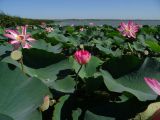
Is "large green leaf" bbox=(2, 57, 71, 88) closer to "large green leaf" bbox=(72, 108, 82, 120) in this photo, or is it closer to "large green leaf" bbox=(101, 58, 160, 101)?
"large green leaf" bbox=(101, 58, 160, 101)

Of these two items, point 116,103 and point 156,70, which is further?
point 156,70

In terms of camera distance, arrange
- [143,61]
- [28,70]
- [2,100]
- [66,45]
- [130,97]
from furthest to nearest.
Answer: [66,45] → [28,70] → [143,61] → [130,97] → [2,100]

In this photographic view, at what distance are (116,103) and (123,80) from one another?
0.31 m

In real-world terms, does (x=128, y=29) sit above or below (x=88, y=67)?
below

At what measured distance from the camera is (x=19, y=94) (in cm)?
114

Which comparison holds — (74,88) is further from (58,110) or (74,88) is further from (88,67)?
(88,67)

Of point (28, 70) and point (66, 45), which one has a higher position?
point (28, 70)

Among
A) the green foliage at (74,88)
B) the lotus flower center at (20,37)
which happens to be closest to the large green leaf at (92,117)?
the green foliage at (74,88)

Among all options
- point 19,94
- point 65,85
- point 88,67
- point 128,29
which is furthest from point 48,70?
point 128,29

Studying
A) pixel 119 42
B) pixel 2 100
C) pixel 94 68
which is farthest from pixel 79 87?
pixel 119 42

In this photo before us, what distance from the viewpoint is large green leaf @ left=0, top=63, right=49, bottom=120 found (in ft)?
3.49

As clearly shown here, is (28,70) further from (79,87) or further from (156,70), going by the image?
(156,70)

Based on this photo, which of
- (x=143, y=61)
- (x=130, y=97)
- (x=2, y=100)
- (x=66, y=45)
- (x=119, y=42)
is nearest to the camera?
(x=2, y=100)

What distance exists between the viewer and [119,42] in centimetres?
414
